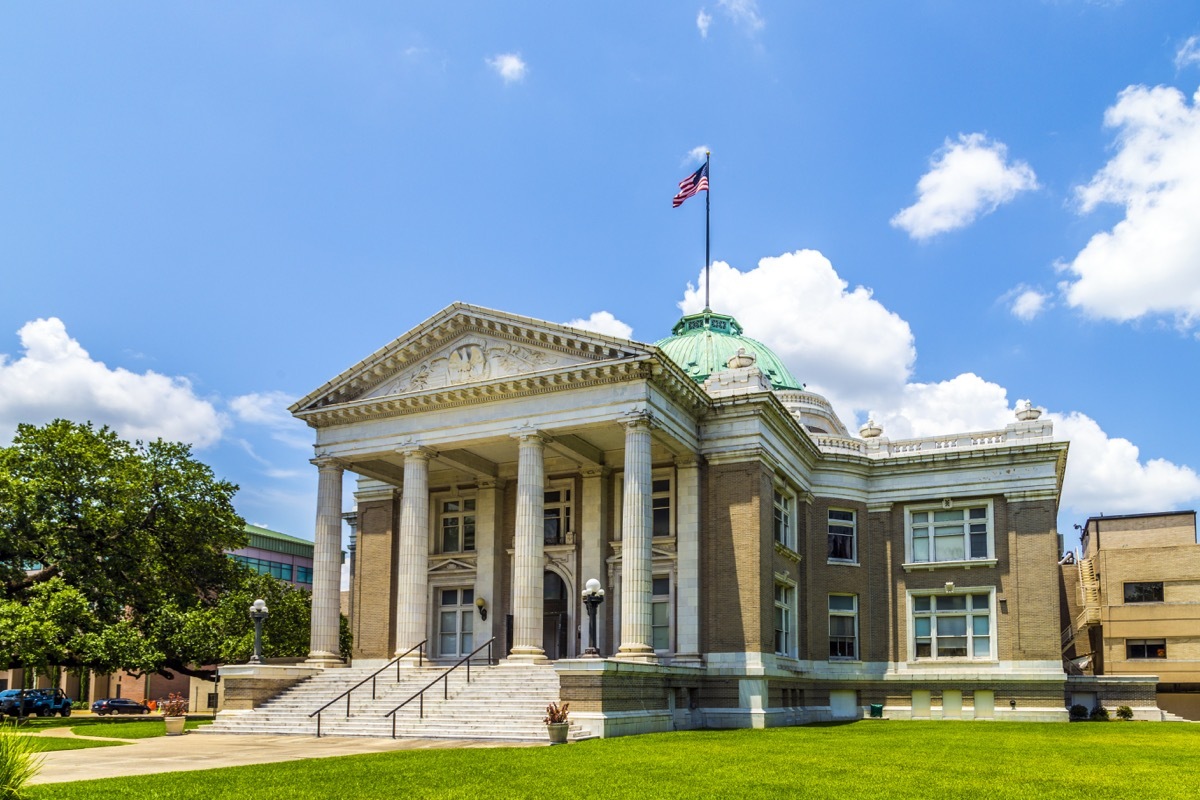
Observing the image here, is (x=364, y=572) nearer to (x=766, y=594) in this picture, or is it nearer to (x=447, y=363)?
(x=447, y=363)

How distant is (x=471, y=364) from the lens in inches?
1444

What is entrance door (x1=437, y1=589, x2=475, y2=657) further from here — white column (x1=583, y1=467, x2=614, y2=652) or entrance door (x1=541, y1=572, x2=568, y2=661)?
white column (x1=583, y1=467, x2=614, y2=652)

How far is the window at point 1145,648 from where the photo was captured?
55438 millimetres

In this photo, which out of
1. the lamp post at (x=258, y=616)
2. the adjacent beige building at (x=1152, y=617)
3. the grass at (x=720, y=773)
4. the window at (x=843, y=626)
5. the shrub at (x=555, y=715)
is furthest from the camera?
the adjacent beige building at (x=1152, y=617)

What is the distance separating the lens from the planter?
25703mm

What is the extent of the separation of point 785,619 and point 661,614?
5.76 meters

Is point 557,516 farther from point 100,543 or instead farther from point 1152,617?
point 1152,617

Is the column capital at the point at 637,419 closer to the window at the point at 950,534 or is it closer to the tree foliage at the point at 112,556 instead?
the window at the point at 950,534

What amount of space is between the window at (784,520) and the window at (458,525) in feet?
38.2

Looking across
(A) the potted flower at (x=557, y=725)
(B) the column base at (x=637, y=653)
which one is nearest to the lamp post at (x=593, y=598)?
(A) the potted flower at (x=557, y=725)

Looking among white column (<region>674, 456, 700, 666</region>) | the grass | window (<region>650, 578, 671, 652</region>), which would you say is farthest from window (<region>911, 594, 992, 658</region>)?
the grass

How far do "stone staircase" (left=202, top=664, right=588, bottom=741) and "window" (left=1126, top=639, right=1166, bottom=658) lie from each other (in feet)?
125

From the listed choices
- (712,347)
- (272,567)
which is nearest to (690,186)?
(712,347)

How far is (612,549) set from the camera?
39.2 metres
